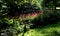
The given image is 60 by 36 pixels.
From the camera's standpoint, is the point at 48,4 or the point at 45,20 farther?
the point at 48,4

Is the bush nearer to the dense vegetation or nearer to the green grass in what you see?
the dense vegetation

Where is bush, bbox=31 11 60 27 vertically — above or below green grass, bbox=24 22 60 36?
above

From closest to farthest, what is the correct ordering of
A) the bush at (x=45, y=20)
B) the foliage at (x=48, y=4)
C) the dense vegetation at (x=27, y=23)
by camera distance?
the dense vegetation at (x=27, y=23), the bush at (x=45, y=20), the foliage at (x=48, y=4)

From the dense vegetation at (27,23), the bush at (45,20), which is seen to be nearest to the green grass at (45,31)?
the dense vegetation at (27,23)

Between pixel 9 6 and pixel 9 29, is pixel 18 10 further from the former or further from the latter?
pixel 9 29

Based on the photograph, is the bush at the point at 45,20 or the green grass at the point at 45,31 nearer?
the green grass at the point at 45,31

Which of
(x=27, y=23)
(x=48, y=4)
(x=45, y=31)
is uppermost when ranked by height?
(x=48, y=4)

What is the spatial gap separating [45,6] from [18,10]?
5853 millimetres

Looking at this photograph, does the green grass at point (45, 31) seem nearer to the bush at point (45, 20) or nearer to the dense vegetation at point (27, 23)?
the dense vegetation at point (27, 23)

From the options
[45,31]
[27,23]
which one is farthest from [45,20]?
[45,31]

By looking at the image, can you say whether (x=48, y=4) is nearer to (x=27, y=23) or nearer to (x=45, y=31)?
(x=27, y=23)

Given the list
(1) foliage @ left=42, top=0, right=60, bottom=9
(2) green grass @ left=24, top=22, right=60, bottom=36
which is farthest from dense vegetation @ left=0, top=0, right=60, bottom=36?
(1) foliage @ left=42, top=0, right=60, bottom=9

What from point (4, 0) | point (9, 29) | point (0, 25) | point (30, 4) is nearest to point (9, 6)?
point (4, 0)

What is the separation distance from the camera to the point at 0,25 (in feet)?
36.6
